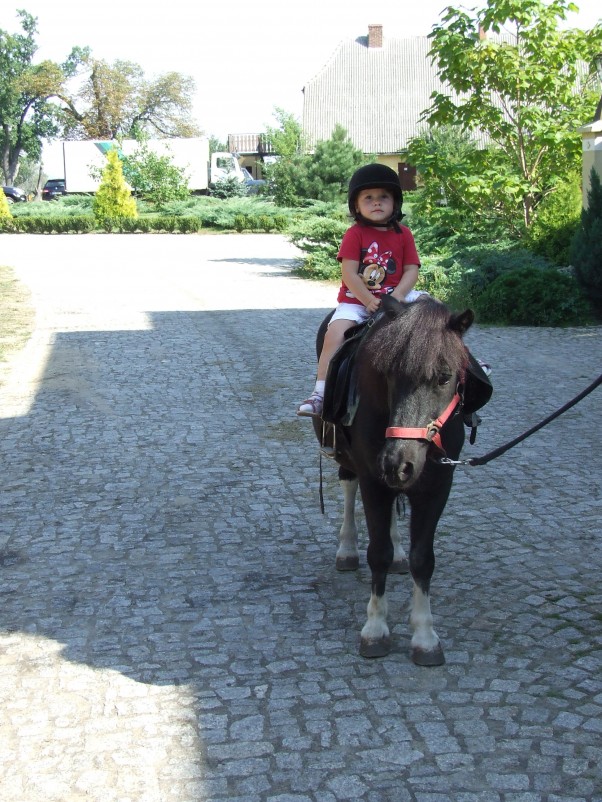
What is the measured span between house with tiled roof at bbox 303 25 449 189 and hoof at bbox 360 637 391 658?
5030 cm

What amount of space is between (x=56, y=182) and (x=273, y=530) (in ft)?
187

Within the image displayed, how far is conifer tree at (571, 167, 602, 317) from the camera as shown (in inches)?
542

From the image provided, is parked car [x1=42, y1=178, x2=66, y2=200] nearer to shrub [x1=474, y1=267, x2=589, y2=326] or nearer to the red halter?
shrub [x1=474, y1=267, x2=589, y2=326]

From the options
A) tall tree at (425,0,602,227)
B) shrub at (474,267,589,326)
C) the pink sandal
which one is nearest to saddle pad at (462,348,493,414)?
the pink sandal

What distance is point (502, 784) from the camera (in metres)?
3.34

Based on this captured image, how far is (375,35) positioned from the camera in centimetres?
5788

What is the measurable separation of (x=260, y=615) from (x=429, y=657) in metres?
1.00

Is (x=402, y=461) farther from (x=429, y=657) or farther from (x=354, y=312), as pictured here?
(x=354, y=312)

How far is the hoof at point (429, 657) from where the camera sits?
420cm

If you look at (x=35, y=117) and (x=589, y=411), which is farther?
(x=35, y=117)

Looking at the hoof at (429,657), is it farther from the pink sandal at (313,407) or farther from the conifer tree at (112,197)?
the conifer tree at (112,197)

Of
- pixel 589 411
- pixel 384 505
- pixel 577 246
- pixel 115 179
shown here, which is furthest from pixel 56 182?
pixel 384 505

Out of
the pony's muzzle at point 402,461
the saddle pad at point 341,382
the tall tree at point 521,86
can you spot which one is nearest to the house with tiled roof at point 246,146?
the tall tree at point 521,86

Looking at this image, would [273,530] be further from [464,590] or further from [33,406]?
[33,406]
